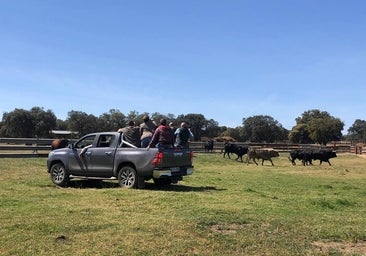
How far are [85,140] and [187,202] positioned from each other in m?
6.00

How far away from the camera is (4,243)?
677 cm

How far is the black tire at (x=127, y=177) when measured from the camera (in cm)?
1379

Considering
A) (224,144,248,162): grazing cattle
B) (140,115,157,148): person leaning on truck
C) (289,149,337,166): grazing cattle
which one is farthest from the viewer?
(224,144,248,162): grazing cattle

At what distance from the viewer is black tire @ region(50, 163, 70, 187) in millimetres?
Answer: 15117

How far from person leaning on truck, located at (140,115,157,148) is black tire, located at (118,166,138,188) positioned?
1.44 m

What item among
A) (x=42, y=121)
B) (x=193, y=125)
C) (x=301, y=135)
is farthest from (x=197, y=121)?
(x=42, y=121)

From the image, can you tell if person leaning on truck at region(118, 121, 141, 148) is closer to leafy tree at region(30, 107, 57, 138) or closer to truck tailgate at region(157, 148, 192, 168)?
truck tailgate at region(157, 148, 192, 168)

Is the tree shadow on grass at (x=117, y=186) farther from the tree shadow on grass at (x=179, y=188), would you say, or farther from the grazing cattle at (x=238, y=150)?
the grazing cattle at (x=238, y=150)

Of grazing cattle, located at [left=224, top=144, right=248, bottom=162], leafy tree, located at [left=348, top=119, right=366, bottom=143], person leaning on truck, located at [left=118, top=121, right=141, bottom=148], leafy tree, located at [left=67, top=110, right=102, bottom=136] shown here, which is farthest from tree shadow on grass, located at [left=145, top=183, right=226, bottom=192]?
leafy tree, located at [left=348, top=119, right=366, bottom=143]

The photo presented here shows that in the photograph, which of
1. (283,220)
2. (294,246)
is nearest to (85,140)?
(283,220)

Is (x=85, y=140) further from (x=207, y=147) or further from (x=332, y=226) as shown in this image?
(x=207, y=147)

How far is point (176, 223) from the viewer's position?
318 inches

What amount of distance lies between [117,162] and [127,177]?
0.55 m

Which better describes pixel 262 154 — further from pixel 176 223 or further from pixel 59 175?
pixel 176 223
